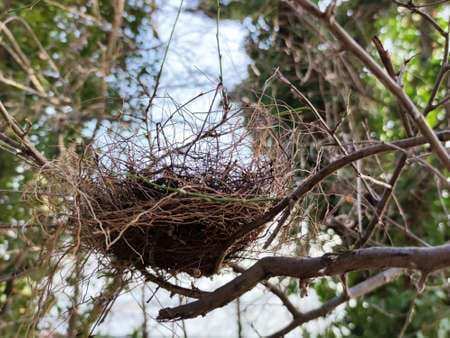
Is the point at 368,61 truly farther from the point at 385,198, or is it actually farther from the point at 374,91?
the point at 374,91

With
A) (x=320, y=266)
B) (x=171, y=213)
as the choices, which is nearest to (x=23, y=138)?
(x=171, y=213)

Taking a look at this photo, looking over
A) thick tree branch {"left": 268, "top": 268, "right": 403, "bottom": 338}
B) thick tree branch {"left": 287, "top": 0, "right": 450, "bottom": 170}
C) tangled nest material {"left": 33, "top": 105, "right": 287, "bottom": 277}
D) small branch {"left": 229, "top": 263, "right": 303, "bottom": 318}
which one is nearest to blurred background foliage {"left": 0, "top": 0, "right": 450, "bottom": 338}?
thick tree branch {"left": 268, "top": 268, "right": 403, "bottom": 338}

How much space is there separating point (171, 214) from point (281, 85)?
1.28 m

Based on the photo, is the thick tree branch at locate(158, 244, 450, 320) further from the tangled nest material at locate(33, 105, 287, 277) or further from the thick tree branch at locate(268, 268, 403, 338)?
the thick tree branch at locate(268, 268, 403, 338)

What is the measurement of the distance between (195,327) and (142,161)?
4.66ft

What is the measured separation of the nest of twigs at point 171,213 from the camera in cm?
105

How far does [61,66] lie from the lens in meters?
2.54

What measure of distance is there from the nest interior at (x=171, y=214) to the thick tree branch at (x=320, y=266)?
55mm

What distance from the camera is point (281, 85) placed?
2260 mm

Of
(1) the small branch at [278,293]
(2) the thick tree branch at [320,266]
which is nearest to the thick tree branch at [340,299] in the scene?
(1) the small branch at [278,293]

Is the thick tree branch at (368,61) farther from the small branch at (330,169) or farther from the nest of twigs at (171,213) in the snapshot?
the nest of twigs at (171,213)

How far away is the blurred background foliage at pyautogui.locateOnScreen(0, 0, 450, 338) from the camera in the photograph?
2355 millimetres

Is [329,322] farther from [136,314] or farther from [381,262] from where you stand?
[381,262]

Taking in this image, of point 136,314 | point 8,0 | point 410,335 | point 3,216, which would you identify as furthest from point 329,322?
point 8,0
